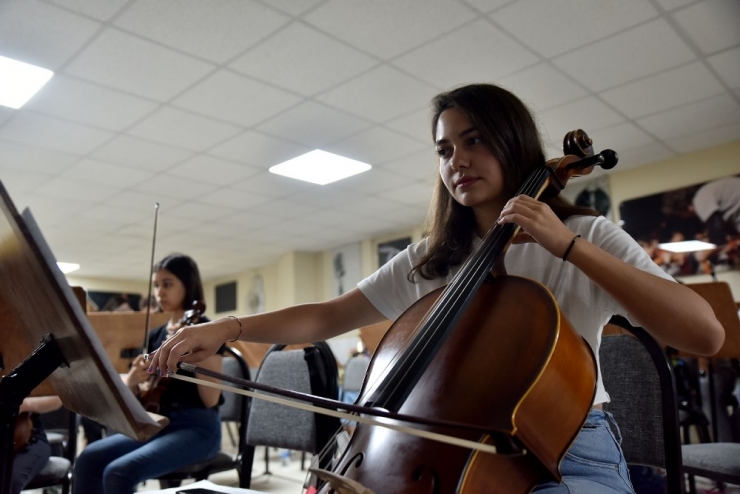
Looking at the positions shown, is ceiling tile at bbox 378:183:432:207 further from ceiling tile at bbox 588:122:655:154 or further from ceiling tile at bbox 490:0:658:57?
ceiling tile at bbox 490:0:658:57

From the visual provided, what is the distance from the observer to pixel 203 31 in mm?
2666

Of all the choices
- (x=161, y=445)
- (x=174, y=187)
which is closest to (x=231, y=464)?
(x=161, y=445)

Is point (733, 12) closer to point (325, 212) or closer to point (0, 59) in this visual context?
point (0, 59)

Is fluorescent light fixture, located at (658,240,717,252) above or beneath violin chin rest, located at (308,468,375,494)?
above

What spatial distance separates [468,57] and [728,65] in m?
1.60

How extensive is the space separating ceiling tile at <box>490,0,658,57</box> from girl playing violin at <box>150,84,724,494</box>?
1.73 metres

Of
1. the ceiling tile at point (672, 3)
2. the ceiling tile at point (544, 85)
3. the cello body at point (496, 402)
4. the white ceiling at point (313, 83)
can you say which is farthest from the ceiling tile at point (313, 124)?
the cello body at point (496, 402)

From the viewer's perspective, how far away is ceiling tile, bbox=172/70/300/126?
319 centimetres

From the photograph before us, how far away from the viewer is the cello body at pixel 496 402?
0.62 m

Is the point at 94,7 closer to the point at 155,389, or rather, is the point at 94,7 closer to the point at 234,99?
the point at 234,99

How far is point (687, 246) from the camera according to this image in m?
4.58

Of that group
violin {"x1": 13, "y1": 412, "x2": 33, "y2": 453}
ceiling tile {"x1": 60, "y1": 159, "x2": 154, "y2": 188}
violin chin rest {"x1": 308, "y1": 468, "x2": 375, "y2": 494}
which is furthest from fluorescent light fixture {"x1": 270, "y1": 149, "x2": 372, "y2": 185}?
violin chin rest {"x1": 308, "y1": 468, "x2": 375, "y2": 494}

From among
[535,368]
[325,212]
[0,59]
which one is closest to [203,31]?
[0,59]

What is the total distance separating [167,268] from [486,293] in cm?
178
